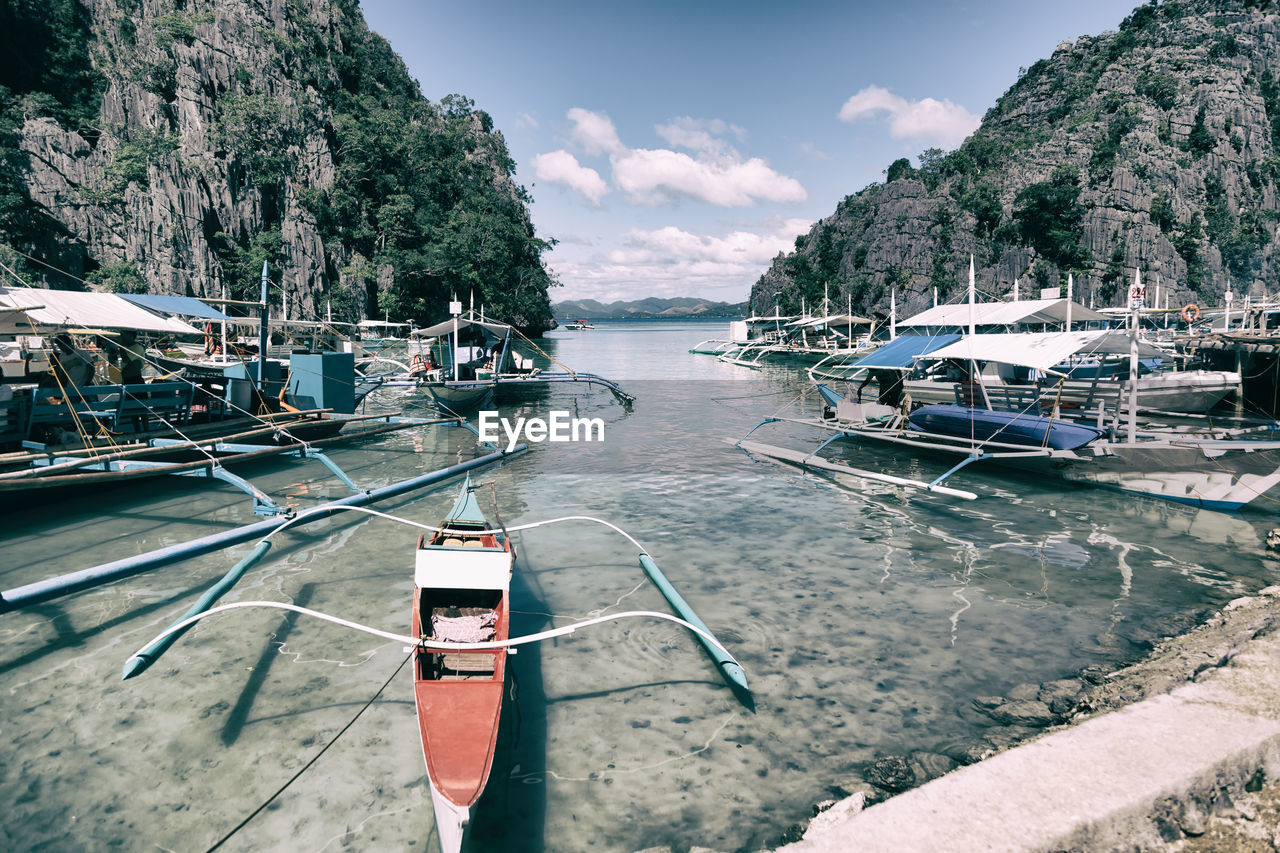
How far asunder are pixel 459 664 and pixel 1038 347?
14.4m

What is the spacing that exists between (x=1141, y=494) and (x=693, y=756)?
1377 centimetres

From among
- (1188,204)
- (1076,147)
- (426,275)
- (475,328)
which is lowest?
(475,328)

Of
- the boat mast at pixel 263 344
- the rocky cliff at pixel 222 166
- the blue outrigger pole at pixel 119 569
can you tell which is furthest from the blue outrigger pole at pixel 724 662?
the rocky cliff at pixel 222 166

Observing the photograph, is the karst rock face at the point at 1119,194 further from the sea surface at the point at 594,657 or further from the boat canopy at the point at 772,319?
the sea surface at the point at 594,657

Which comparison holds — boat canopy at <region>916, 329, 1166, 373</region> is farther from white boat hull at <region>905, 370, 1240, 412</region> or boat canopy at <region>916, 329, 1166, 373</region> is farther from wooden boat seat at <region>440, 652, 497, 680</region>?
wooden boat seat at <region>440, 652, 497, 680</region>

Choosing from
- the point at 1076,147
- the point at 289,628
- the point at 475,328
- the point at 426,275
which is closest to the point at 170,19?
the point at 426,275

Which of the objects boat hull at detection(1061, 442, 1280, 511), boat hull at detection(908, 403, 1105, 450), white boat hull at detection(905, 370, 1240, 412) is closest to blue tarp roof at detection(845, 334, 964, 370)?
boat hull at detection(908, 403, 1105, 450)

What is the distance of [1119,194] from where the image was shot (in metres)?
85.9

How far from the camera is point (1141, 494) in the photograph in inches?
546

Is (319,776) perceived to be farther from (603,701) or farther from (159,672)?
(159,672)

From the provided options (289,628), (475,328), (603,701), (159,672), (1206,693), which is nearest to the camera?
(1206,693)

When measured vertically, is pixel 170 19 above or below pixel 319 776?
above

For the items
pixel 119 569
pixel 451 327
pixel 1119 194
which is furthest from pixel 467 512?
pixel 1119 194

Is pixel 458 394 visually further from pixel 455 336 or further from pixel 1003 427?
pixel 1003 427
